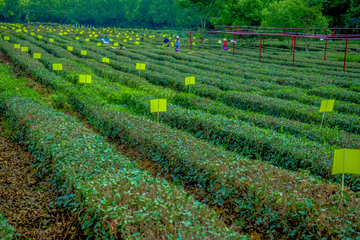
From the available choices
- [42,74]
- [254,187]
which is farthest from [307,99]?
[42,74]

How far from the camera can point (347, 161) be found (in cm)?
411

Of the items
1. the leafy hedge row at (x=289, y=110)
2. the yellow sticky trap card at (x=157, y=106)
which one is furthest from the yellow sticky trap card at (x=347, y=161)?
the leafy hedge row at (x=289, y=110)

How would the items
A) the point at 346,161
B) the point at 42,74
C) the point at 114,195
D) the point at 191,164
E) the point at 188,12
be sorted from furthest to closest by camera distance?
the point at 188,12 → the point at 42,74 → the point at 191,164 → the point at 346,161 → the point at 114,195

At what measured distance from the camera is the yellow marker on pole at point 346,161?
4.07 m

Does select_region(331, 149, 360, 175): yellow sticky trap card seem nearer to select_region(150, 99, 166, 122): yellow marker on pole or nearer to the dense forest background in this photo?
select_region(150, 99, 166, 122): yellow marker on pole

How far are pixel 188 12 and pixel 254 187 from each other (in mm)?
60057

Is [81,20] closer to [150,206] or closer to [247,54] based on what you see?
[247,54]

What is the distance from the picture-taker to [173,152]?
584 centimetres

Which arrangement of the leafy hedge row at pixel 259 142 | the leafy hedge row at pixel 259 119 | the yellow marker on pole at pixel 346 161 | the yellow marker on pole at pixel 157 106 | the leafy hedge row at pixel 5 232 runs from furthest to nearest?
1. the yellow marker on pole at pixel 157 106
2. the leafy hedge row at pixel 259 119
3. the leafy hedge row at pixel 259 142
4. the yellow marker on pole at pixel 346 161
5. the leafy hedge row at pixel 5 232

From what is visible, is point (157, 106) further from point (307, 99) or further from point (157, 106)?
point (307, 99)

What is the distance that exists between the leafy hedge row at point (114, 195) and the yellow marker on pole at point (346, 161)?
197 cm

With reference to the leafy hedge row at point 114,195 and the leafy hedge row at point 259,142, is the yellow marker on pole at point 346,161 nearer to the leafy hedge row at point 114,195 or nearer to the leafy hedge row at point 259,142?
the leafy hedge row at point 259,142

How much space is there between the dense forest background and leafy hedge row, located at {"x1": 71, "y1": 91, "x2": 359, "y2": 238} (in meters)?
28.3

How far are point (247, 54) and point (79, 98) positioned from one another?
70.5 feet
